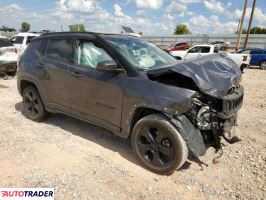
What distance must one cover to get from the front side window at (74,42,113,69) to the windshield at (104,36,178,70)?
0.23 m

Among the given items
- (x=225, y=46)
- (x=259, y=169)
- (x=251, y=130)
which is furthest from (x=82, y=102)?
(x=225, y=46)

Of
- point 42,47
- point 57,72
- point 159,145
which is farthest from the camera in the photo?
point 42,47

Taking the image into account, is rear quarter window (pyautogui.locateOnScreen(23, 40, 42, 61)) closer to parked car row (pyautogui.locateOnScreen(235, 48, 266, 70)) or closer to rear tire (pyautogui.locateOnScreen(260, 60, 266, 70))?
parked car row (pyautogui.locateOnScreen(235, 48, 266, 70))

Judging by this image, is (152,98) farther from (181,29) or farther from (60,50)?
(181,29)

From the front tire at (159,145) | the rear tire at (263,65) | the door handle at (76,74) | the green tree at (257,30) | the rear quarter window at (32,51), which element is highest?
the green tree at (257,30)

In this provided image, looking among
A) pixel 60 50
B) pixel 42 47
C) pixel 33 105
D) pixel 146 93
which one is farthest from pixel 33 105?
pixel 146 93

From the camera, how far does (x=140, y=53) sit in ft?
14.7

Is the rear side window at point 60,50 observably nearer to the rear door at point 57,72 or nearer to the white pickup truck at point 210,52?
the rear door at point 57,72

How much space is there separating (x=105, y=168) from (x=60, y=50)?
231cm

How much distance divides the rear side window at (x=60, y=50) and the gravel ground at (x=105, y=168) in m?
1.35

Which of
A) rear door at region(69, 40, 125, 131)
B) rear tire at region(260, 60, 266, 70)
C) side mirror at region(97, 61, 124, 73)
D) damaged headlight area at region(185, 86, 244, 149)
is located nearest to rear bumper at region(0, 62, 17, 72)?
rear door at region(69, 40, 125, 131)

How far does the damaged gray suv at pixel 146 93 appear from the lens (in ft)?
11.6

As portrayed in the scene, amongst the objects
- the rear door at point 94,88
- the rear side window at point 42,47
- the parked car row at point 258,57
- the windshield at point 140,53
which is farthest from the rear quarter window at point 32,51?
the parked car row at point 258,57

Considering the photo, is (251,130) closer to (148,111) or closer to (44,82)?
(148,111)
